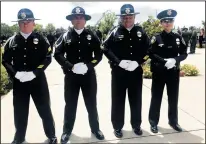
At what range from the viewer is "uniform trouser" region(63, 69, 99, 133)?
13.9 ft

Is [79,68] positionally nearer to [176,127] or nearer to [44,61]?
[44,61]

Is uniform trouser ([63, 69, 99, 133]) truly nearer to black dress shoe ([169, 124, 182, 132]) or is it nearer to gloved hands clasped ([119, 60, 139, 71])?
gloved hands clasped ([119, 60, 139, 71])

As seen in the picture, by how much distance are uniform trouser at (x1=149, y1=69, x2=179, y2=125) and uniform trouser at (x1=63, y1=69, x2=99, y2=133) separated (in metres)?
1.02

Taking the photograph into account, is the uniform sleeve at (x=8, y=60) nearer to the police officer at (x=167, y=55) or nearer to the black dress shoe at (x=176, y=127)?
the police officer at (x=167, y=55)

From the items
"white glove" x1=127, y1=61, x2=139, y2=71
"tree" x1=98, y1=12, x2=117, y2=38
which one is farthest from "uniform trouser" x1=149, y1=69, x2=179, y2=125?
"tree" x1=98, y1=12, x2=117, y2=38

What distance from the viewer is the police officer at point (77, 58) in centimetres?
411

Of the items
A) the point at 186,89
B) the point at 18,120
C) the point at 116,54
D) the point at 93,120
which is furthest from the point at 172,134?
the point at 186,89

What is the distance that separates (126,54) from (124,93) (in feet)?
2.10

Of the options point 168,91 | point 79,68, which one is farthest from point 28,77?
point 168,91

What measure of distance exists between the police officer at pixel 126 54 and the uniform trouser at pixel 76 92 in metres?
0.37

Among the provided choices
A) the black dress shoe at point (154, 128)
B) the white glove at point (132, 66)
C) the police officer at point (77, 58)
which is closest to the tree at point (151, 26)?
the black dress shoe at point (154, 128)

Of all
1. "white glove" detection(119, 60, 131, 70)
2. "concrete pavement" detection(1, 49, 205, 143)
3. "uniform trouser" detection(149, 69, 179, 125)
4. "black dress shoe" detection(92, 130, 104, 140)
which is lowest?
"concrete pavement" detection(1, 49, 205, 143)

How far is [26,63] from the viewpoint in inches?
155

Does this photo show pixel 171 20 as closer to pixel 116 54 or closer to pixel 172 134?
pixel 116 54
